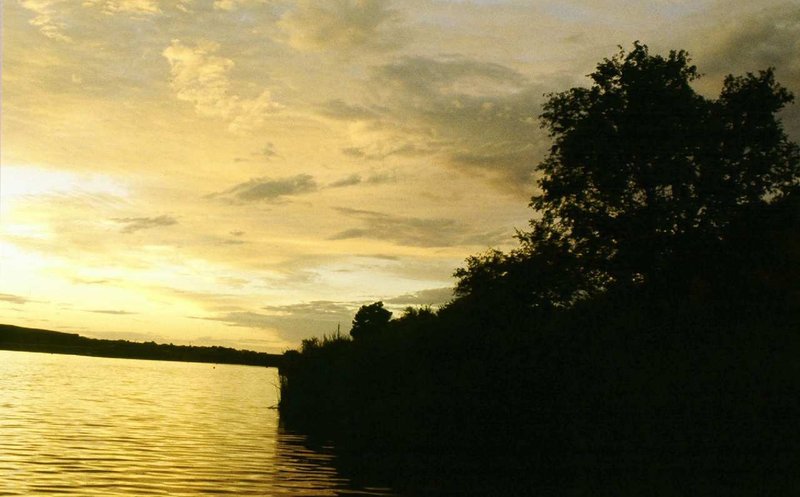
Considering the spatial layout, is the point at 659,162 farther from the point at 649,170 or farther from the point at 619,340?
the point at 619,340

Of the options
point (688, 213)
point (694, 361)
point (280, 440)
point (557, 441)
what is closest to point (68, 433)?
point (280, 440)

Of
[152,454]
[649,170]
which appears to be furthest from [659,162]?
[152,454]

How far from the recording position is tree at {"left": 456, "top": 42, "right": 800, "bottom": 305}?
145 ft

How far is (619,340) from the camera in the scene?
97.2 ft

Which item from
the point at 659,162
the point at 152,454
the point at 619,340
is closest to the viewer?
the point at 152,454

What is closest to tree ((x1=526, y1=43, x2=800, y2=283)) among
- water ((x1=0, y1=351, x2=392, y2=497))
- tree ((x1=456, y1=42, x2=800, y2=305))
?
tree ((x1=456, y1=42, x2=800, y2=305))

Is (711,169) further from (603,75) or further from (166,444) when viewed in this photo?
(166,444)

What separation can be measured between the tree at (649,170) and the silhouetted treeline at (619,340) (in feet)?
0.41

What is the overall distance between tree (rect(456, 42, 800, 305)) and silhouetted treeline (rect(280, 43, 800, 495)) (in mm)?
124

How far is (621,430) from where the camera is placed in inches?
943

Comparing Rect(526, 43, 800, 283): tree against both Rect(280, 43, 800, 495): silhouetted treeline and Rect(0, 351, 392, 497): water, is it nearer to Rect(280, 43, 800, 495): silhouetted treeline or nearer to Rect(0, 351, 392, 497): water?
Rect(280, 43, 800, 495): silhouetted treeline

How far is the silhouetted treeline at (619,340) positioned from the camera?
22.3 metres

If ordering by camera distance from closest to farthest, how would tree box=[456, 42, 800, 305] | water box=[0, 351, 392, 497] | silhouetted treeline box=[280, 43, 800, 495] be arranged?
1. water box=[0, 351, 392, 497]
2. silhouetted treeline box=[280, 43, 800, 495]
3. tree box=[456, 42, 800, 305]

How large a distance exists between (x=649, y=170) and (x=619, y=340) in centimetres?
1843
